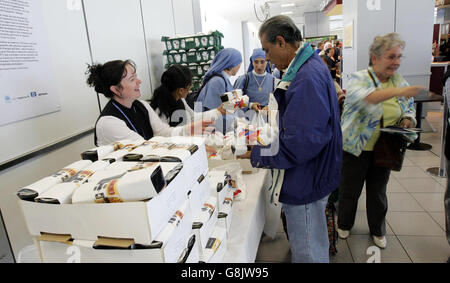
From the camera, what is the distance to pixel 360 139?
A: 2.14 m

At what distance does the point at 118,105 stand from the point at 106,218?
1.11m

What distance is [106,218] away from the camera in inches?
30.8

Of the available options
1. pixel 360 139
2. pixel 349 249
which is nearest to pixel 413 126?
pixel 360 139

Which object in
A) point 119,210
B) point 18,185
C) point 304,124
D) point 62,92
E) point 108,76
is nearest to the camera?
point 119,210

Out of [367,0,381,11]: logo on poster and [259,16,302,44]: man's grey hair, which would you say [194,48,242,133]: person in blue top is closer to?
[259,16,302,44]: man's grey hair

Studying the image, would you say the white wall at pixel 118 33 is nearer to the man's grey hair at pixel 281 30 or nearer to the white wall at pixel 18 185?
the white wall at pixel 18 185

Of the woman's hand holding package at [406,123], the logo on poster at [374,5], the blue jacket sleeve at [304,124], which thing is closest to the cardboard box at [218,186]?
the blue jacket sleeve at [304,124]

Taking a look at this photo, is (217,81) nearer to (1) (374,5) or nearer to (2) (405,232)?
(2) (405,232)

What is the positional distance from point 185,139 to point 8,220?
1.33 meters

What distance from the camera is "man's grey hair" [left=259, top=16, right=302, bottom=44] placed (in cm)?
138

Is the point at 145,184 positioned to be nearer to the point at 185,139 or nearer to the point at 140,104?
the point at 185,139

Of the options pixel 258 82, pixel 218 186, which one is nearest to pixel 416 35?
pixel 258 82

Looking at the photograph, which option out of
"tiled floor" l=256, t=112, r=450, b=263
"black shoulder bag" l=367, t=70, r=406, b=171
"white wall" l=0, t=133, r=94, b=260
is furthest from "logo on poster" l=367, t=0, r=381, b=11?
"white wall" l=0, t=133, r=94, b=260

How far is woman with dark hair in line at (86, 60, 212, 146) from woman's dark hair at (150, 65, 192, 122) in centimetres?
49
